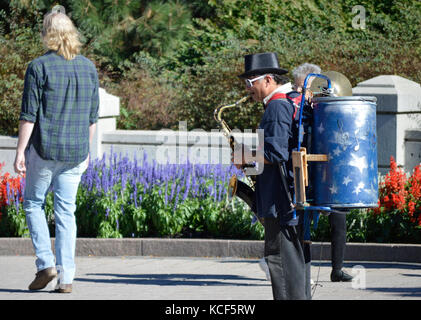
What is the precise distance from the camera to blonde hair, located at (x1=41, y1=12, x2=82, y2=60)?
20.6 ft

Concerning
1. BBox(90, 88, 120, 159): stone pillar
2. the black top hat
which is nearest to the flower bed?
BBox(90, 88, 120, 159): stone pillar

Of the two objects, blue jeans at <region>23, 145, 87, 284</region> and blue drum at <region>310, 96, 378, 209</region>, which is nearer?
blue drum at <region>310, 96, 378, 209</region>

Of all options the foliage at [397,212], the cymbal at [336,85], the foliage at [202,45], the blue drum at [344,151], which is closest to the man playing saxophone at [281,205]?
the blue drum at [344,151]

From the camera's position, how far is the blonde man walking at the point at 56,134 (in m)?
6.22

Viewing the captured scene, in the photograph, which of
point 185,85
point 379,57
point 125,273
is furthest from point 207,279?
point 185,85

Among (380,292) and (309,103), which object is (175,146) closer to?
(380,292)

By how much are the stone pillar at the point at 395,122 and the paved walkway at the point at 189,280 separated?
8.34 ft

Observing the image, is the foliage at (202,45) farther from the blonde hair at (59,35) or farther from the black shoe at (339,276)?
the blonde hair at (59,35)

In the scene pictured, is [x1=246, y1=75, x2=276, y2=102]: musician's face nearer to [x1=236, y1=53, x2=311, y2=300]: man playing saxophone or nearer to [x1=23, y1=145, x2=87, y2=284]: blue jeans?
[x1=236, y1=53, x2=311, y2=300]: man playing saxophone

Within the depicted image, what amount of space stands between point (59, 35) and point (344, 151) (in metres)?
2.44

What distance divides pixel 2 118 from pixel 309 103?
886 cm

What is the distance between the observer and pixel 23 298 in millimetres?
6270

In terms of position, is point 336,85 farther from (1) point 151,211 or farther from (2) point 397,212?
(1) point 151,211

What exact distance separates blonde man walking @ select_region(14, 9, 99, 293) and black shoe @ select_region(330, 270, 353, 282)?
84.3 inches
